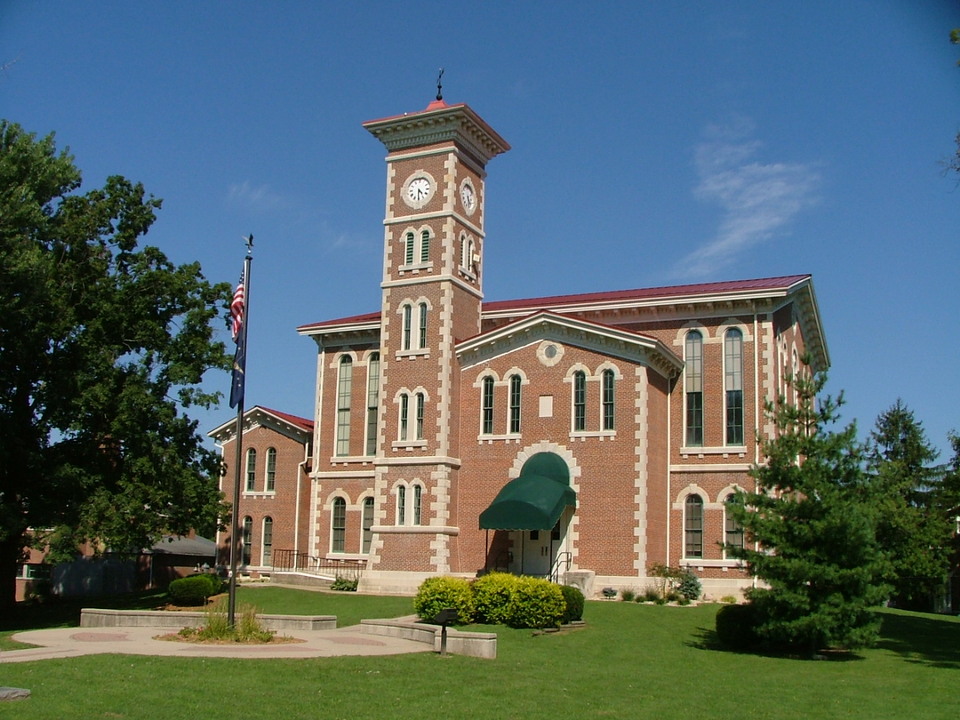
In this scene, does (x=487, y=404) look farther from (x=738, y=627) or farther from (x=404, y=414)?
(x=738, y=627)

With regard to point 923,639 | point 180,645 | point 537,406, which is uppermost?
point 537,406

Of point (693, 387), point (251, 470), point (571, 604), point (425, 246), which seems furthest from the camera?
point (251, 470)

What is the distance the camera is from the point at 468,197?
42875 millimetres

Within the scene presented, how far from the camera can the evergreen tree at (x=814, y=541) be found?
23156mm

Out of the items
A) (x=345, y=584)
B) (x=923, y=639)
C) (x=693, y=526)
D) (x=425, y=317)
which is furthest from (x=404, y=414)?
(x=923, y=639)

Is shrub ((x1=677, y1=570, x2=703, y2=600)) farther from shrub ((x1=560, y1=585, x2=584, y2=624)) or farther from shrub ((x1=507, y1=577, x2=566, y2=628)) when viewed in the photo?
shrub ((x1=507, y1=577, x2=566, y2=628))

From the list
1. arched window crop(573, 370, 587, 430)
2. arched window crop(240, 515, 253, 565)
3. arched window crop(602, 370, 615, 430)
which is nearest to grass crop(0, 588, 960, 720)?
arched window crop(602, 370, 615, 430)

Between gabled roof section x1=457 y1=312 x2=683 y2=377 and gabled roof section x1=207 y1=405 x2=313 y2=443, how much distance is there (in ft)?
35.4

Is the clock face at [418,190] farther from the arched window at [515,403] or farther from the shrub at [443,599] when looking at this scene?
the shrub at [443,599]

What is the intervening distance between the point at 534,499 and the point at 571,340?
255 inches

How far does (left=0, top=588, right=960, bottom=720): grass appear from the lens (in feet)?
47.7

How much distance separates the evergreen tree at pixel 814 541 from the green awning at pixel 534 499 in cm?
1100

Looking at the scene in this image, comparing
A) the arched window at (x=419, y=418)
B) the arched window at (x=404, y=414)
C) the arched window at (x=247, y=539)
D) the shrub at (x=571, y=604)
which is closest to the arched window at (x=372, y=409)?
the arched window at (x=404, y=414)

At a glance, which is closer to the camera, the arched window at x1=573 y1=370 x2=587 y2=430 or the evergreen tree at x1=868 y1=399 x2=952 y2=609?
the evergreen tree at x1=868 y1=399 x2=952 y2=609
